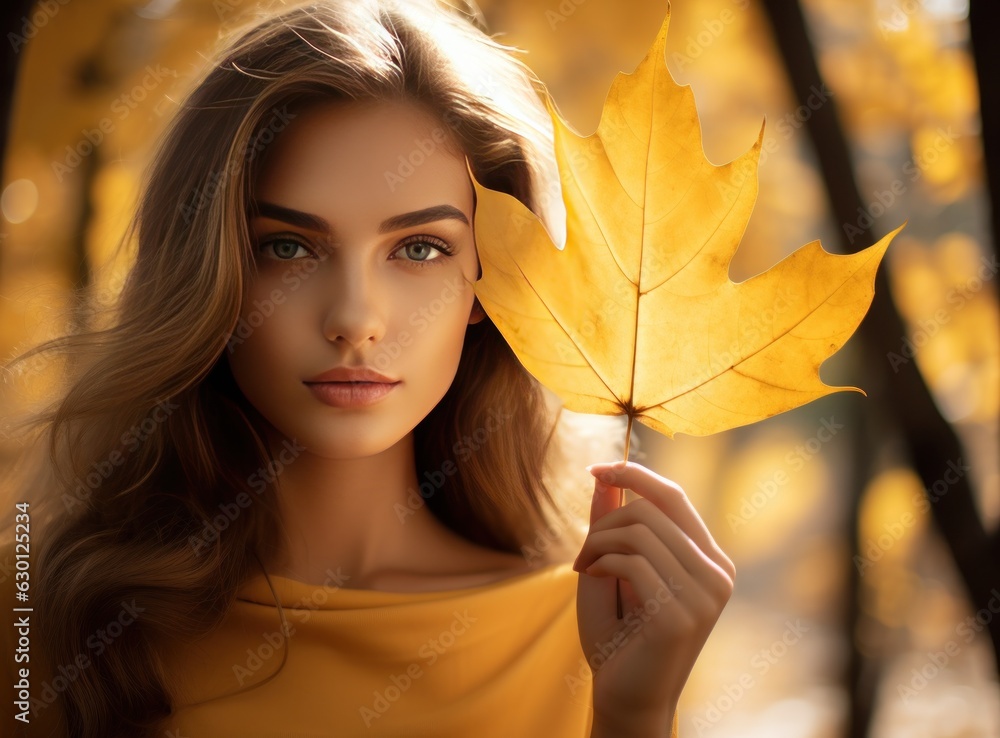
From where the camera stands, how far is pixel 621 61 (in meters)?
2.45

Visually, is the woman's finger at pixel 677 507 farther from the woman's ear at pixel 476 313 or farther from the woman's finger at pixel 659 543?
the woman's ear at pixel 476 313

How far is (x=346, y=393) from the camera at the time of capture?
1.10 metres

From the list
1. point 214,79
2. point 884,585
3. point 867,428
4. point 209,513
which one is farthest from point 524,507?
point 884,585

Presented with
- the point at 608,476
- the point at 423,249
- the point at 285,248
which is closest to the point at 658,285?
the point at 608,476

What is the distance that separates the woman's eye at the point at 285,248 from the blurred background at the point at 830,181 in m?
0.52

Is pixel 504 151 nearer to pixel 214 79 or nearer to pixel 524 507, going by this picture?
pixel 214 79

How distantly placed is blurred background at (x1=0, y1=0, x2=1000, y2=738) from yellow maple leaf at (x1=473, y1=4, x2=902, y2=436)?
802 millimetres

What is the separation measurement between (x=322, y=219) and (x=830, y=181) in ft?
3.34

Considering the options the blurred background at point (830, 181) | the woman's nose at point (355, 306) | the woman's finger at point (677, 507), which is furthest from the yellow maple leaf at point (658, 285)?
the blurred background at point (830, 181)

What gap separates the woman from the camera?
108 cm

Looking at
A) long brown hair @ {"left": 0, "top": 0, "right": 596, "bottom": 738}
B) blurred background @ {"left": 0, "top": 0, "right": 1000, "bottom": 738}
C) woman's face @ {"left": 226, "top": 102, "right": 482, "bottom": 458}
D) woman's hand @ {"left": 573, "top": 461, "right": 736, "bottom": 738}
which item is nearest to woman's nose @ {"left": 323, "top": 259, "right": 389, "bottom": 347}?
woman's face @ {"left": 226, "top": 102, "right": 482, "bottom": 458}

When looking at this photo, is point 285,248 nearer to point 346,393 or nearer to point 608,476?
point 346,393

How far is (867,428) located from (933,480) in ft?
2.92

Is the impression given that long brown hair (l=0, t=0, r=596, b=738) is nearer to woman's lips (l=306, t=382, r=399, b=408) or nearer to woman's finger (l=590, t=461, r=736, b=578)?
woman's lips (l=306, t=382, r=399, b=408)
